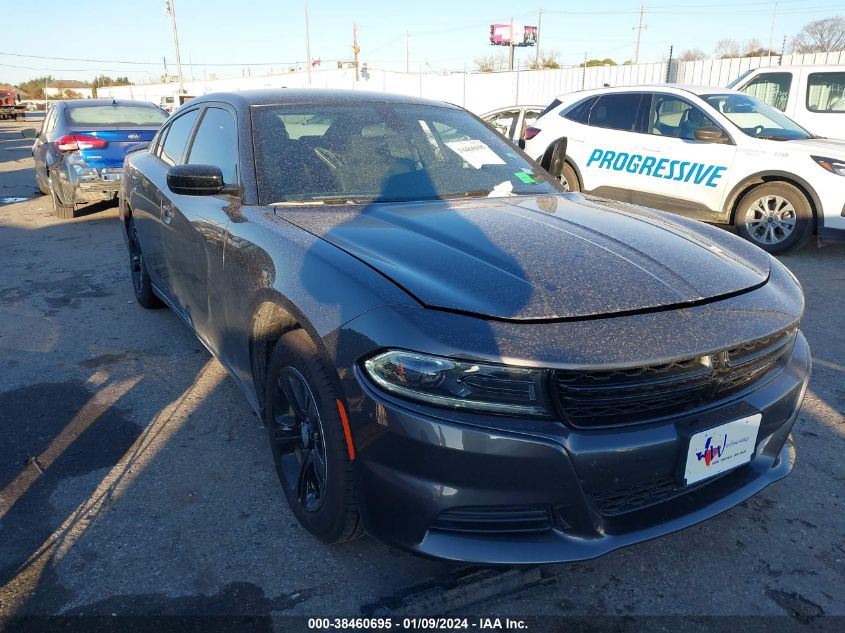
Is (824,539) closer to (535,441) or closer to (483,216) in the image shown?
(535,441)

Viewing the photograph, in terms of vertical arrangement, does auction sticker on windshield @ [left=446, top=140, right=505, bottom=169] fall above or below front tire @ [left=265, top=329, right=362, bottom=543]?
above

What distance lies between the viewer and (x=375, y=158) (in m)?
3.08

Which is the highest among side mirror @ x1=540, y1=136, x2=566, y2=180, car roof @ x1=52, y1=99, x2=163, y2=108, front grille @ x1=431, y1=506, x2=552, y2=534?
car roof @ x1=52, y1=99, x2=163, y2=108

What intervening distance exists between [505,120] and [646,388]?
1100cm

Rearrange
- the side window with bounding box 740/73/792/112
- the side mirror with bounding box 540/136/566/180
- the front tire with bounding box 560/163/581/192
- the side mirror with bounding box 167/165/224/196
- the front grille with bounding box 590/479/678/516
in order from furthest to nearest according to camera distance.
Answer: the side window with bounding box 740/73/792/112
the front tire with bounding box 560/163/581/192
the side mirror with bounding box 540/136/566/180
the side mirror with bounding box 167/165/224/196
the front grille with bounding box 590/479/678/516

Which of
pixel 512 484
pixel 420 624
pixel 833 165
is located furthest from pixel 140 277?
pixel 833 165

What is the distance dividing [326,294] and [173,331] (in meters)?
2.93

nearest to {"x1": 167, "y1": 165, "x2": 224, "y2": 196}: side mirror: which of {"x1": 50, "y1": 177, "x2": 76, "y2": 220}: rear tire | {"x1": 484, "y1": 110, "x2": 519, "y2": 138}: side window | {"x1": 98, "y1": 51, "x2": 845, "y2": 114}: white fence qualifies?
{"x1": 50, "y1": 177, "x2": 76, "y2": 220}: rear tire

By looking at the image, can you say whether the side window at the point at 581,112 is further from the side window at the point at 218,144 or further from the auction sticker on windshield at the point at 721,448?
the auction sticker on windshield at the point at 721,448

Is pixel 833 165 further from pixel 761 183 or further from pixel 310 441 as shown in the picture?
pixel 310 441

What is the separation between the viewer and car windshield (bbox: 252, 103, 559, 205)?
9.46ft

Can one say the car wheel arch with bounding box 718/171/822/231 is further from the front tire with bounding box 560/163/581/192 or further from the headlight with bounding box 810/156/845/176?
the front tire with bounding box 560/163/581/192

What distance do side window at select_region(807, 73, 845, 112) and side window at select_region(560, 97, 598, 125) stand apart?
141 inches

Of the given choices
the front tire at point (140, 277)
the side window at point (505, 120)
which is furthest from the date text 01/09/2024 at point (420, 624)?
the side window at point (505, 120)
